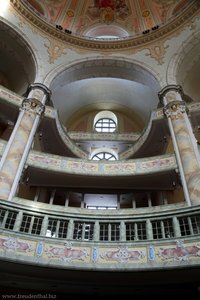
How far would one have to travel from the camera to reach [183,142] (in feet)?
44.3

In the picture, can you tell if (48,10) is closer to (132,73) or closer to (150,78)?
(132,73)

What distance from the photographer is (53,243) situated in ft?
27.9

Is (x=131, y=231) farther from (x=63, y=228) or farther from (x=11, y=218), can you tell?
(x=11, y=218)

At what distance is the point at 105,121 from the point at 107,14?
899cm

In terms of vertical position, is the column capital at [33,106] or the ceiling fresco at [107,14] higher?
the ceiling fresco at [107,14]

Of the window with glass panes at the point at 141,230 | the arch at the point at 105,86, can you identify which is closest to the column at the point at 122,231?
the window with glass panes at the point at 141,230

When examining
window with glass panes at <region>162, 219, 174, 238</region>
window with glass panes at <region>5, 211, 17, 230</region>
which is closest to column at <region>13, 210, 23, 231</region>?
window with glass panes at <region>5, 211, 17, 230</region>

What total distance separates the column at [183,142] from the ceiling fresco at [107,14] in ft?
27.9

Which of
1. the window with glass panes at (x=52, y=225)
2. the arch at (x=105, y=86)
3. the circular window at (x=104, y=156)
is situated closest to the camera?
the window with glass panes at (x=52, y=225)

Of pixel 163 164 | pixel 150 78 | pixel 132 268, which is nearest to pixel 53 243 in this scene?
pixel 132 268

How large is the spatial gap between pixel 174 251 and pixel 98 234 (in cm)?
237

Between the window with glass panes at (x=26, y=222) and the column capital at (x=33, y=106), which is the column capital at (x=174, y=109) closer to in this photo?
the column capital at (x=33, y=106)

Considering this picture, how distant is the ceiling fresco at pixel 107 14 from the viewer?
22.2m

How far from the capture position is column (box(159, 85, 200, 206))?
11586mm
